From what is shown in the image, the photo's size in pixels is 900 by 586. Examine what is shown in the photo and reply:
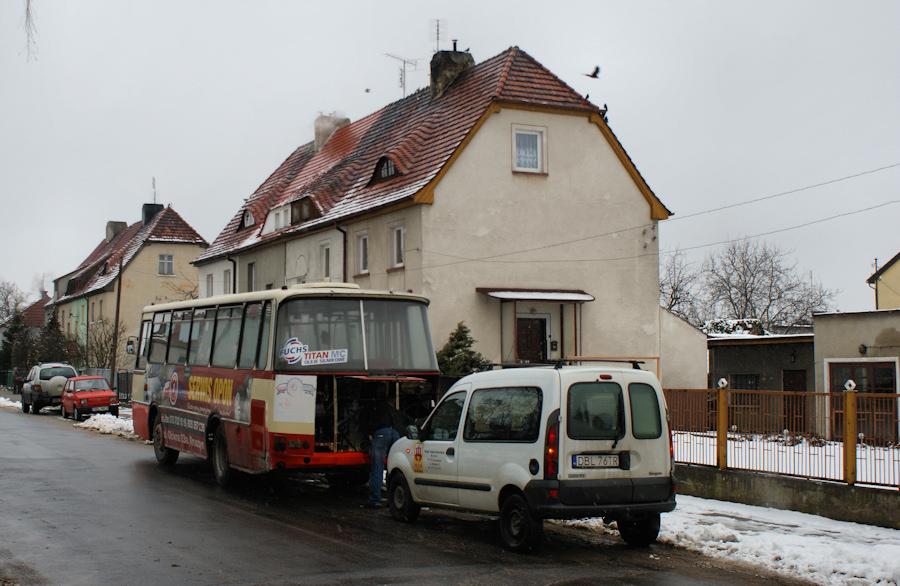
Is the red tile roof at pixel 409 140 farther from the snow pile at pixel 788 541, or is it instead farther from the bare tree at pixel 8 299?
the bare tree at pixel 8 299

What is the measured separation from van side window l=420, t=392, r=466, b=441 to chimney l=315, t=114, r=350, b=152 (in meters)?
32.2

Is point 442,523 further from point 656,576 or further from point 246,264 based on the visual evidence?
point 246,264

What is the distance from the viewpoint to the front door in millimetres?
27297

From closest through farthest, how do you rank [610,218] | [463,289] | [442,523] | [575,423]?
[575,423], [442,523], [463,289], [610,218]

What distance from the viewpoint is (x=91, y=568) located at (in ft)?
27.6

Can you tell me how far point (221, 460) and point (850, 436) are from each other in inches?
363

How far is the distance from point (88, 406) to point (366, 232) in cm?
1265

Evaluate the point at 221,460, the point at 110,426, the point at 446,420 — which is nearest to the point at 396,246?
the point at 110,426

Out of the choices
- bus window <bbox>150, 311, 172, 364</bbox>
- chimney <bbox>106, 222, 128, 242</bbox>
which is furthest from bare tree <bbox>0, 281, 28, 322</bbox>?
bus window <bbox>150, 311, 172, 364</bbox>

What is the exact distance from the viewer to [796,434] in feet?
41.8

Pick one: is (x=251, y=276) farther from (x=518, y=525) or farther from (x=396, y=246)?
(x=518, y=525)

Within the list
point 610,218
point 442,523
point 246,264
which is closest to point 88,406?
point 246,264

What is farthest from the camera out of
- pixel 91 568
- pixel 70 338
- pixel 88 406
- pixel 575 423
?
pixel 70 338

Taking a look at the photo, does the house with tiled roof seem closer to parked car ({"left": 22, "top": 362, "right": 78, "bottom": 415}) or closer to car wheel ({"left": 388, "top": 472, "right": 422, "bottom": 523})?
car wheel ({"left": 388, "top": 472, "right": 422, "bottom": 523})
